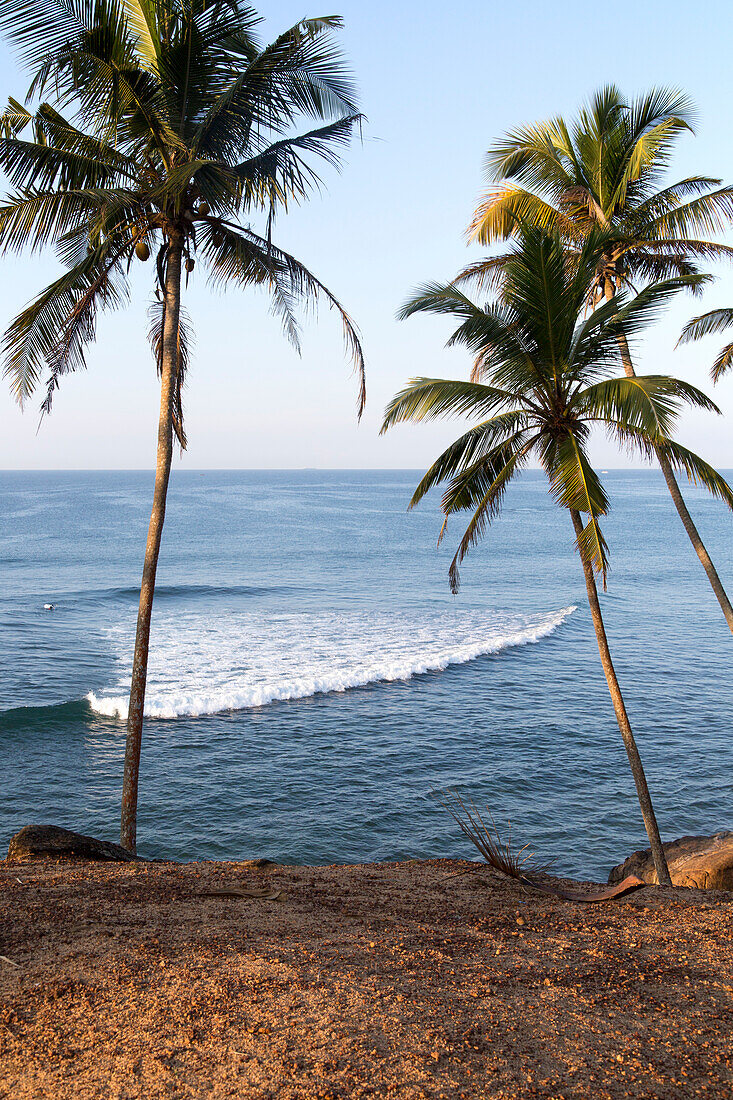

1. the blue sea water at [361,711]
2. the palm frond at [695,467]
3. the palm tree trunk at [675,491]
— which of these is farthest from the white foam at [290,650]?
the palm frond at [695,467]

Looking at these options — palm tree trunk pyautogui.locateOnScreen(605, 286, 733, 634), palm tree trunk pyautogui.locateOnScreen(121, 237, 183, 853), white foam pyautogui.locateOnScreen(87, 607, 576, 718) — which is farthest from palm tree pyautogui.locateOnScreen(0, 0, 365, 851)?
white foam pyautogui.locateOnScreen(87, 607, 576, 718)

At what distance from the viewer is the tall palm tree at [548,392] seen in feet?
33.9

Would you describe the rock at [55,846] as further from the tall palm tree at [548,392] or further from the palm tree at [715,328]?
the palm tree at [715,328]

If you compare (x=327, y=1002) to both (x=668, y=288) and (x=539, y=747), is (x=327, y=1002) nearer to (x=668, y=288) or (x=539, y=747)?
(x=668, y=288)

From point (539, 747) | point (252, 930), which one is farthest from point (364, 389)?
point (539, 747)

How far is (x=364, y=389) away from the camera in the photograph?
1094 centimetres

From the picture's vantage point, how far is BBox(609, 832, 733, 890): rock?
38.5 ft

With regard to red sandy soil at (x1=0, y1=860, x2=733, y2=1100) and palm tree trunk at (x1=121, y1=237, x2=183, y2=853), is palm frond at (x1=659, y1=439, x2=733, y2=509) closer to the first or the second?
red sandy soil at (x1=0, y1=860, x2=733, y2=1100)

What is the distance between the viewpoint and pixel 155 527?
Answer: 1070 cm

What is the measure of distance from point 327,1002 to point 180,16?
1094 cm

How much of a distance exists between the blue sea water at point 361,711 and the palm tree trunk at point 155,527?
20.0 feet

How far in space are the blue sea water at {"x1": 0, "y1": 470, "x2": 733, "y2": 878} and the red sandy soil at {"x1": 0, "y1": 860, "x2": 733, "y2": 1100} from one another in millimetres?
8862

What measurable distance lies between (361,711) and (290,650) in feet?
26.7

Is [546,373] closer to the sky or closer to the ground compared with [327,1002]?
closer to the sky
